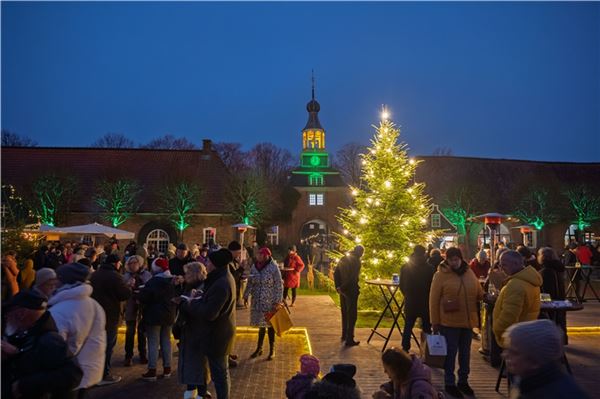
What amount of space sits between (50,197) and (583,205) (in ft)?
134

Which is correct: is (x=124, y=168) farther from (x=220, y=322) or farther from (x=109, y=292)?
(x=220, y=322)

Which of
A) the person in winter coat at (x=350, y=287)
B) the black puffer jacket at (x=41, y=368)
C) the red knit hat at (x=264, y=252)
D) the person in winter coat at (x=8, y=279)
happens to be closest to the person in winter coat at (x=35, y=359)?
the black puffer jacket at (x=41, y=368)

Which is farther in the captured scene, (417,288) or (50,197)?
(50,197)

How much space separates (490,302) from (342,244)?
697 cm

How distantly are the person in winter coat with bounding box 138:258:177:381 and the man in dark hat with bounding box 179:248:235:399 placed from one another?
1.70 metres

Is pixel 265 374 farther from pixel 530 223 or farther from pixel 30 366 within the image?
pixel 530 223

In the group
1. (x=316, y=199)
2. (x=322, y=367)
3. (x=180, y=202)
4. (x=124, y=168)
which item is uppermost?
(x=124, y=168)

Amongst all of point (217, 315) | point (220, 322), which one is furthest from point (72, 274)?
point (220, 322)

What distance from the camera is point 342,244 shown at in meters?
14.4

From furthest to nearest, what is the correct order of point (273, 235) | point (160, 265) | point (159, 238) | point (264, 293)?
point (273, 235), point (159, 238), point (264, 293), point (160, 265)

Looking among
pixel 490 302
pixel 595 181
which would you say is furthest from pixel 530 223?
pixel 490 302

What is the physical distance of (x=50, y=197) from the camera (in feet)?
104

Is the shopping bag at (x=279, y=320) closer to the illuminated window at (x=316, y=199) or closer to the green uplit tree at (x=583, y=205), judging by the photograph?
the green uplit tree at (x=583, y=205)

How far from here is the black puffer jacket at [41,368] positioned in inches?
125
